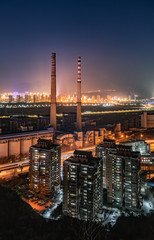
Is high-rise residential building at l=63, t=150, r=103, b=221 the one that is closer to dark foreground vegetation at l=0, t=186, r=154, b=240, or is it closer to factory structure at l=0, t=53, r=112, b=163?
dark foreground vegetation at l=0, t=186, r=154, b=240

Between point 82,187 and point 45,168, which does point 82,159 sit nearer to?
point 82,187

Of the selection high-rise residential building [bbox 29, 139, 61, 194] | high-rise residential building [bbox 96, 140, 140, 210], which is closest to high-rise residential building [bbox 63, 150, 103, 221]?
high-rise residential building [bbox 96, 140, 140, 210]

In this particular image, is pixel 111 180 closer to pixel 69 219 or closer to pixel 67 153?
pixel 69 219

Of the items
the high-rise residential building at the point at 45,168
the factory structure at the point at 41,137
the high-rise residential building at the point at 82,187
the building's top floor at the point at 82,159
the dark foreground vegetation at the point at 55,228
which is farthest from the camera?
the factory structure at the point at 41,137

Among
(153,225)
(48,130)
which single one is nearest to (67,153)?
(48,130)

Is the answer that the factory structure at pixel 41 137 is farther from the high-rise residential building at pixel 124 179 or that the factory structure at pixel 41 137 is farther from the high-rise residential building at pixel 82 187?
the high-rise residential building at pixel 124 179

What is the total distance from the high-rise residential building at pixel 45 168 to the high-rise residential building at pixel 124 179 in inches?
69.8

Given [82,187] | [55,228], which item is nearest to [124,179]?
[82,187]

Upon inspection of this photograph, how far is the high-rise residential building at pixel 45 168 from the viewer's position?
6.09 meters

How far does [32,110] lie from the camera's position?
24359 millimetres

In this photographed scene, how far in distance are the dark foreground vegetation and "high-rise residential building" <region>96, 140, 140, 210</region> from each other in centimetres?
93

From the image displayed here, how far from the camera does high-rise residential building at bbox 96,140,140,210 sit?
537cm

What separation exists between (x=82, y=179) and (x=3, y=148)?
470 cm

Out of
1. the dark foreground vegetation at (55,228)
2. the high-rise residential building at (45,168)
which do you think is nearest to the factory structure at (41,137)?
the high-rise residential building at (45,168)
